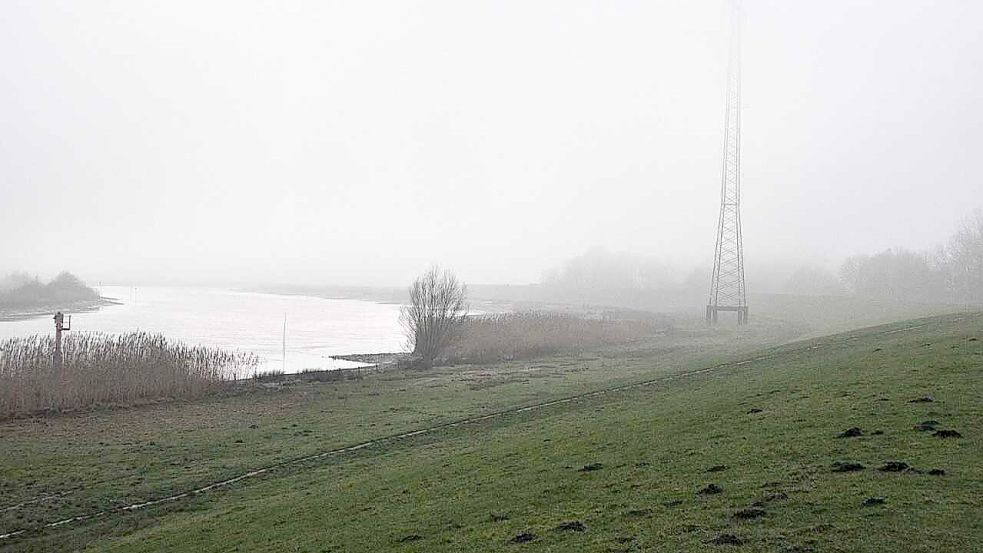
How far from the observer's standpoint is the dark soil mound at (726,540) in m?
9.20

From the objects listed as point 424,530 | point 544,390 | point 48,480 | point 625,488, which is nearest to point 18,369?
point 48,480

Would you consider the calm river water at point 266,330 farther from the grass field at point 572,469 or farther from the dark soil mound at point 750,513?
the dark soil mound at point 750,513

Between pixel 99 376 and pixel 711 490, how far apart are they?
34267 mm

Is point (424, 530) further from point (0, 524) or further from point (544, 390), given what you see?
point (544, 390)

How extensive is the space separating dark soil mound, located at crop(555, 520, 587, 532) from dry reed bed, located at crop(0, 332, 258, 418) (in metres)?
30.0

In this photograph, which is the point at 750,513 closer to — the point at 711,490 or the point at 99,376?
the point at 711,490

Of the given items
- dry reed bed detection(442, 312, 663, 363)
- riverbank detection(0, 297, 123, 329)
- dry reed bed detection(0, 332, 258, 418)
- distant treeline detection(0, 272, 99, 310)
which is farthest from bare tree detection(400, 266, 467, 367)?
distant treeline detection(0, 272, 99, 310)

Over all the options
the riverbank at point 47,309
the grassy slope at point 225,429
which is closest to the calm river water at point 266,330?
the riverbank at point 47,309

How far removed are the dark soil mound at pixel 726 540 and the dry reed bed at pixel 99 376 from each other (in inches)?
1293

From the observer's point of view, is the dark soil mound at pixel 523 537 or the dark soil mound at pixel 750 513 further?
the dark soil mound at pixel 523 537

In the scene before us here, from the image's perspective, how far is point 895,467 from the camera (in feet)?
36.4

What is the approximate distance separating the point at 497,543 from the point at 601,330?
57.2 metres

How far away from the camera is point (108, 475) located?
2152 cm

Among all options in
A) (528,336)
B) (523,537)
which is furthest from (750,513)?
(528,336)
